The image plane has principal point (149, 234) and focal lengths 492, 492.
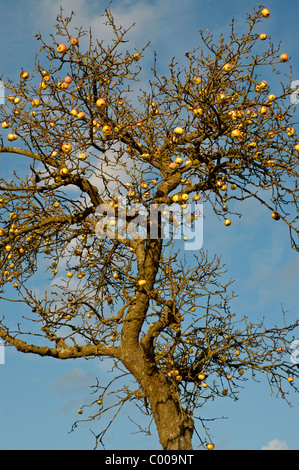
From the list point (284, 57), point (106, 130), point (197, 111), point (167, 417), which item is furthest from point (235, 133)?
point (167, 417)

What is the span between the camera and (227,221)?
8453 millimetres

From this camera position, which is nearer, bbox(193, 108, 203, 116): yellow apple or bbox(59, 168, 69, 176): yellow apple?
bbox(193, 108, 203, 116): yellow apple

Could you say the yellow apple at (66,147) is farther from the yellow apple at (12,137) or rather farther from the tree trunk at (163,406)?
the tree trunk at (163,406)

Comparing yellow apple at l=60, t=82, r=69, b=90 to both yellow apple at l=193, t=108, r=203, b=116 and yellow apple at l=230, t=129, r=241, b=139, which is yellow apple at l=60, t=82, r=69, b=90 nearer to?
yellow apple at l=193, t=108, r=203, b=116

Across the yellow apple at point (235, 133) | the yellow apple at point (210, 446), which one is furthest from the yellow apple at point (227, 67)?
the yellow apple at point (210, 446)

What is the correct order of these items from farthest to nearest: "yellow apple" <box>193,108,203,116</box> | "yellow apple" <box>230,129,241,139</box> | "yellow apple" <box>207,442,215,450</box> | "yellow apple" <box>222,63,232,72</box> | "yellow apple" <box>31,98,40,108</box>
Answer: "yellow apple" <box>31,98,40,108</box>
"yellow apple" <box>222,63,232,72</box>
"yellow apple" <box>193,108,203,116</box>
"yellow apple" <box>230,129,241,139</box>
"yellow apple" <box>207,442,215,450</box>

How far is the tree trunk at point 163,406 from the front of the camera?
760 cm

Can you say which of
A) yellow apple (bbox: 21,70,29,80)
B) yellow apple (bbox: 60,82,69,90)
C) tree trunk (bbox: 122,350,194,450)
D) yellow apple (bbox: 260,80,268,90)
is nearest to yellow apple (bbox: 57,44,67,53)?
yellow apple (bbox: 60,82,69,90)

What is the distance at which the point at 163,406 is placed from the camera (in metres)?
7.74

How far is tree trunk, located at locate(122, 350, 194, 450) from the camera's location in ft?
24.9

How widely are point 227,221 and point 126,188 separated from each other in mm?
1820

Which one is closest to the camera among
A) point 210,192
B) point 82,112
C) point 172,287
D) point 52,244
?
point 172,287
